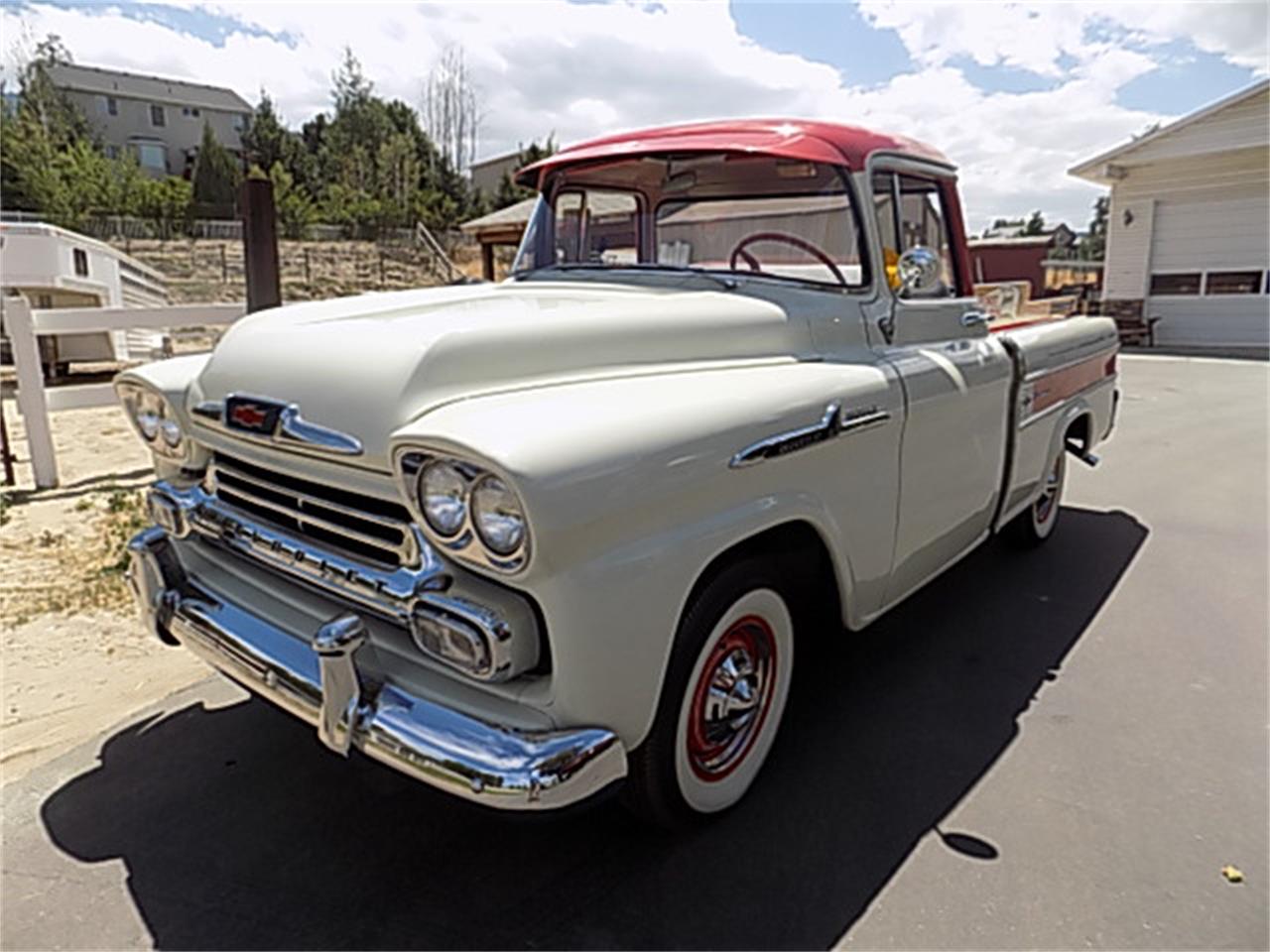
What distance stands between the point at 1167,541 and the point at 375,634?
16.4 feet

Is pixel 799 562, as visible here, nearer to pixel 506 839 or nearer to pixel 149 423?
pixel 506 839

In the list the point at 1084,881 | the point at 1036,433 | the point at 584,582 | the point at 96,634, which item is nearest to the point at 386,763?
the point at 584,582

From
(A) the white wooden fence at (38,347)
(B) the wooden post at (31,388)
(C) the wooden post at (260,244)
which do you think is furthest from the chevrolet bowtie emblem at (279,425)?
(B) the wooden post at (31,388)

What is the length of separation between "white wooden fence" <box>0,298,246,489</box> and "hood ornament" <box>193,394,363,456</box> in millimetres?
3740

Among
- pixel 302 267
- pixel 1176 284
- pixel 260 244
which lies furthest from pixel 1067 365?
pixel 302 267

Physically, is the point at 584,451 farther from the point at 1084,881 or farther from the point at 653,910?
the point at 1084,881

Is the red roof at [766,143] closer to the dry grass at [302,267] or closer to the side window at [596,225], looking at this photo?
the side window at [596,225]

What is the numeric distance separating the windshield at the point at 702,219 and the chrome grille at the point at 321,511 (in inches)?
67.4

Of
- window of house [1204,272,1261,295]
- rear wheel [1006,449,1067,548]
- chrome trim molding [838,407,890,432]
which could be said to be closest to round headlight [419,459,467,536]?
chrome trim molding [838,407,890,432]

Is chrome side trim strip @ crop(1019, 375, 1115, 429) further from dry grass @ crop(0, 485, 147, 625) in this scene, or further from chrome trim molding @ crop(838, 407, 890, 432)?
dry grass @ crop(0, 485, 147, 625)

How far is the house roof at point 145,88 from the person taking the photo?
57719 millimetres

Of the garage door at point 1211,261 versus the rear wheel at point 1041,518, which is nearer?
the rear wheel at point 1041,518

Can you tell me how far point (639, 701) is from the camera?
1984 mm

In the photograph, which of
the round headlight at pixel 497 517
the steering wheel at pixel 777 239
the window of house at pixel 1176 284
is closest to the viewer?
the round headlight at pixel 497 517
